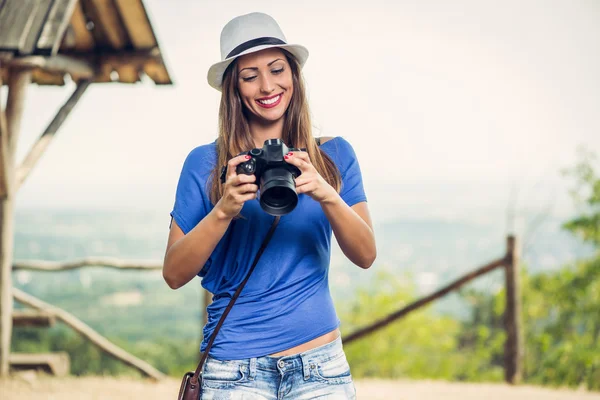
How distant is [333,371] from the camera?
1.52 metres

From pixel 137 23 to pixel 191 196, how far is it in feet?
11.9

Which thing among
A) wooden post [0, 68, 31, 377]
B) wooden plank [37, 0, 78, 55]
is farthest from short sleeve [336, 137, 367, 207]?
wooden post [0, 68, 31, 377]

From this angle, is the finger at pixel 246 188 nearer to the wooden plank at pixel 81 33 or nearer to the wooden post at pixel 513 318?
the wooden plank at pixel 81 33

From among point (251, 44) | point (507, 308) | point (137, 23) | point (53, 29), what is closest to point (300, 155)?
point (251, 44)

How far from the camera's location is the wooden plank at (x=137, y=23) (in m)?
4.79

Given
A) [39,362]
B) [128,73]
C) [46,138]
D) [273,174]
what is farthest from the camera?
[128,73]

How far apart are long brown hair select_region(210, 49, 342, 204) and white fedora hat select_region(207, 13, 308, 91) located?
0.09 ft

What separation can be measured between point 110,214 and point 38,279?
2591mm

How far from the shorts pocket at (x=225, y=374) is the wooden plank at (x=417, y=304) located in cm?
381

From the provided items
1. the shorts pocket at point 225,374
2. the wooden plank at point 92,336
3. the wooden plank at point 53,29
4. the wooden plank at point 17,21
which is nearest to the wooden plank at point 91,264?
the wooden plank at point 92,336

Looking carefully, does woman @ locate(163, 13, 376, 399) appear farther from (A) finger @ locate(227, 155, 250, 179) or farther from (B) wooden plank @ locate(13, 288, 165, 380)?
(B) wooden plank @ locate(13, 288, 165, 380)

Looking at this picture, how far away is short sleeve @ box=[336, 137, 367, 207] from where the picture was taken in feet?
5.37

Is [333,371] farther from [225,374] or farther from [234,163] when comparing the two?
[234,163]

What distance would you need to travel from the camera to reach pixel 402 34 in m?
16.9
